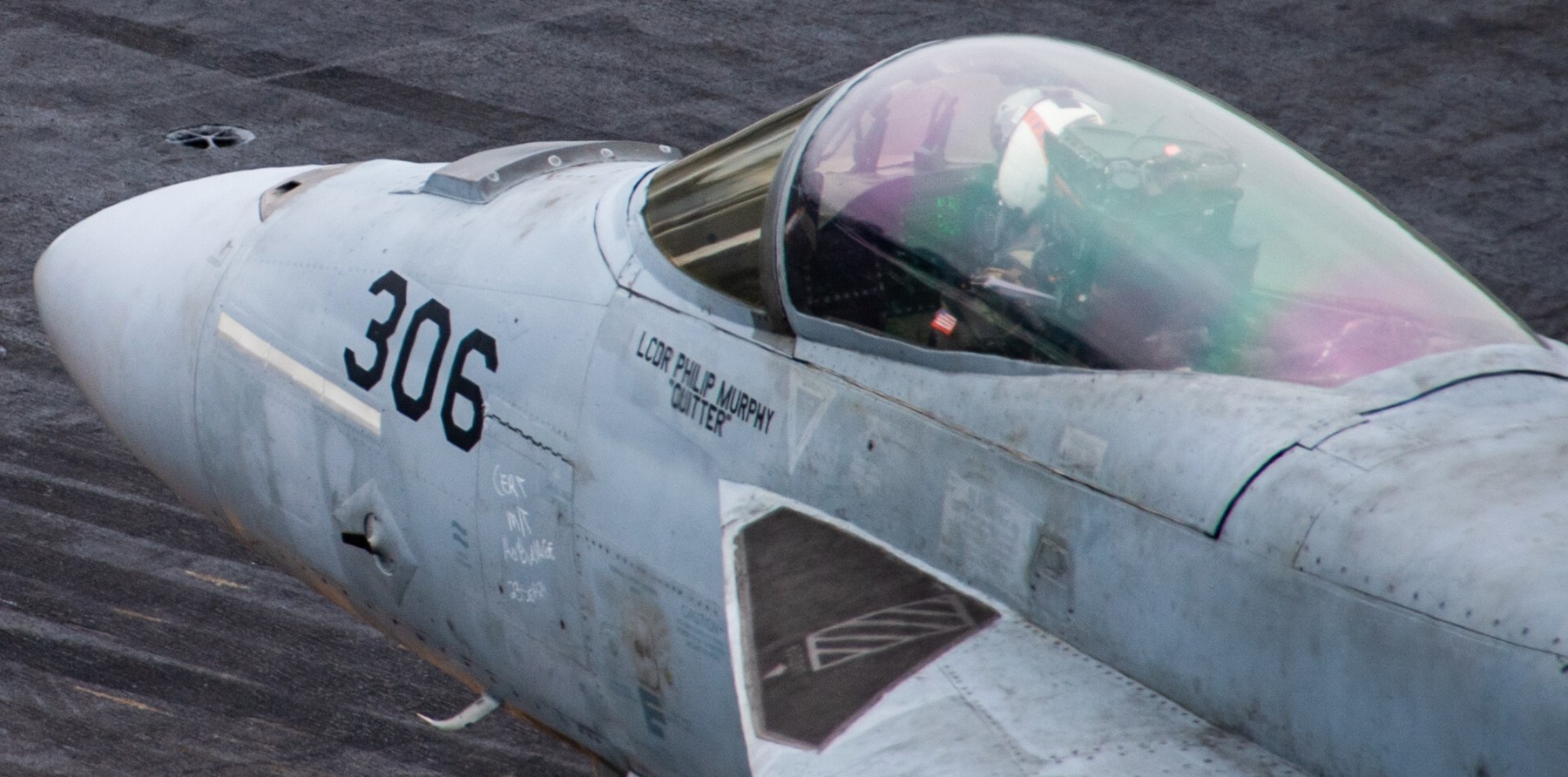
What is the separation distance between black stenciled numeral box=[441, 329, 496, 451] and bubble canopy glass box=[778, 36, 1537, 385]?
3.54 feet

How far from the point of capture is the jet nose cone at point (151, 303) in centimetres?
636

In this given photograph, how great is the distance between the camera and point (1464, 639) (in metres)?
3.40

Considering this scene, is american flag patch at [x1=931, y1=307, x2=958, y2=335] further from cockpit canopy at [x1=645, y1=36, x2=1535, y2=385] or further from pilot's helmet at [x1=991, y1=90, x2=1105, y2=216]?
pilot's helmet at [x1=991, y1=90, x2=1105, y2=216]

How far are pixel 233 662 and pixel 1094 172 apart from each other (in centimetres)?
610

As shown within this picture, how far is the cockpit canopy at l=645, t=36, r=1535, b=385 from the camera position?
4.32m

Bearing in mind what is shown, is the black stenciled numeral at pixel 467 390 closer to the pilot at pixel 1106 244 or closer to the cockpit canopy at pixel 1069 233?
the cockpit canopy at pixel 1069 233

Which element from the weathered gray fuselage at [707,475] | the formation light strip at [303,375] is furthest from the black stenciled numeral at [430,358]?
the formation light strip at [303,375]

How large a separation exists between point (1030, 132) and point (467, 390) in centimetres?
195

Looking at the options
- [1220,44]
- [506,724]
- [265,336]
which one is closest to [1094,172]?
[265,336]

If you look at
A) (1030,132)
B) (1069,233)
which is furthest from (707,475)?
(1030,132)

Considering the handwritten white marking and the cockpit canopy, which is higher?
the cockpit canopy

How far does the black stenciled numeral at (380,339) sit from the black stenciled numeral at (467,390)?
10.9 inches

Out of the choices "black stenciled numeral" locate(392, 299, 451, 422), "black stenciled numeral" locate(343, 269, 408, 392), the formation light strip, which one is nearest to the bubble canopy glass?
"black stenciled numeral" locate(392, 299, 451, 422)

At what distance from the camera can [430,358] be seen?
5.53 m
